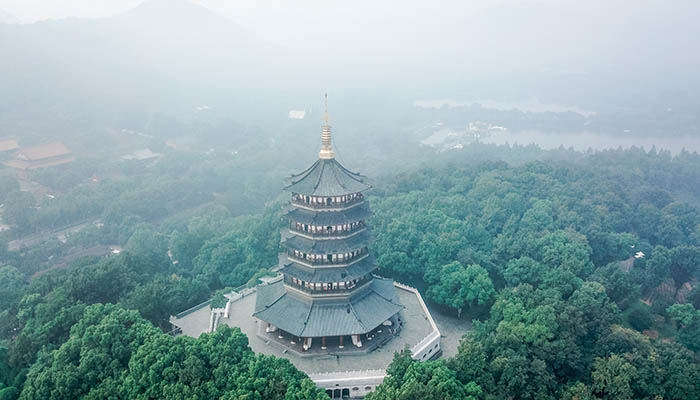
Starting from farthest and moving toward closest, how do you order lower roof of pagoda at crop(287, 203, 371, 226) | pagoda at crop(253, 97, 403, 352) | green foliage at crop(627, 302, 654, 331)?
green foliage at crop(627, 302, 654, 331), pagoda at crop(253, 97, 403, 352), lower roof of pagoda at crop(287, 203, 371, 226)

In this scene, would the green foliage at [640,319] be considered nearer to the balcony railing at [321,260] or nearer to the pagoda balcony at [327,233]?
the balcony railing at [321,260]

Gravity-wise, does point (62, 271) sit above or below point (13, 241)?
above

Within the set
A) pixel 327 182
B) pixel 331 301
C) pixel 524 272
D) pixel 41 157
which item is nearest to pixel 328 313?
pixel 331 301

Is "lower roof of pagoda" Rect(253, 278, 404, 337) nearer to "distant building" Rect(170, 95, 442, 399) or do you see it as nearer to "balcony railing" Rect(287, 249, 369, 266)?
"distant building" Rect(170, 95, 442, 399)

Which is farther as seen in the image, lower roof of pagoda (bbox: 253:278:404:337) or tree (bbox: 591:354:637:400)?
lower roof of pagoda (bbox: 253:278:404:337)

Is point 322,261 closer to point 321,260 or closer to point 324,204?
point 321,260

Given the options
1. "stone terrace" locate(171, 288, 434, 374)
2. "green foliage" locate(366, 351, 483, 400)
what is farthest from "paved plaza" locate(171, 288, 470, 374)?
"green foliage" locate(366, 351, 483, 400)

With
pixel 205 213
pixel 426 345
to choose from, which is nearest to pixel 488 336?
pixel 426 345

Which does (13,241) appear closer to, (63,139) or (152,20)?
(63,139)
